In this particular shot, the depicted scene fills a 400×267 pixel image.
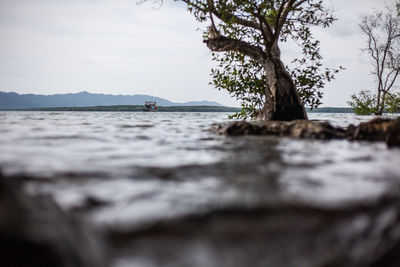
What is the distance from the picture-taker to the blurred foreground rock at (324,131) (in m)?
5.14

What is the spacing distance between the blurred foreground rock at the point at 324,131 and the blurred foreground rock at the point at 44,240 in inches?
180

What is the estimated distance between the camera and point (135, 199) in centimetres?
165

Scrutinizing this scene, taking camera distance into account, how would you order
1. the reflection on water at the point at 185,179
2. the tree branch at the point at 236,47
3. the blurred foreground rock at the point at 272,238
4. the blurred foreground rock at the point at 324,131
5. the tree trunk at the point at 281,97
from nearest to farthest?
the blurred foreground rock at the point at 272,238
the reflection on water at the point at 185,179
the blurred foreground rock at the point at 324,131
the tree trunk at the point at 281,97
the tree branch at the point at 236,47

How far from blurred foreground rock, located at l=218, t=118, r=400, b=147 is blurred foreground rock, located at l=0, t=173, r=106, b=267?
4.56 m

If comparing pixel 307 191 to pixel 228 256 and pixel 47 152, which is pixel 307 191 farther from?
pixel 47 152

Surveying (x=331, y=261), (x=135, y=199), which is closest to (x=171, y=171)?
(x=135, y=199)

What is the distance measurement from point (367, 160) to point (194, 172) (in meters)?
1.96

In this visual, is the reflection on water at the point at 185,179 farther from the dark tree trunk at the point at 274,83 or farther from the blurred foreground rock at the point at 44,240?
the dark tree trunk at the point at 274,83

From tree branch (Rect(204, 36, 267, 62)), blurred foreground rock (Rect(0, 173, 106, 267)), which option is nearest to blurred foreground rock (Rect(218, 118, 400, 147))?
blurred foreground rock (Rect(0, 173, 106, 267))

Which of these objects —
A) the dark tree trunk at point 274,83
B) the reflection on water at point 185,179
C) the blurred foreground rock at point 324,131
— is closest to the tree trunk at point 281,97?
the dark tree trunk at point 274,83

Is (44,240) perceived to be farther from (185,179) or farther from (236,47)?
(236,47)

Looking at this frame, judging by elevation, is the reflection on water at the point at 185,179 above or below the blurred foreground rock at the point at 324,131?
below

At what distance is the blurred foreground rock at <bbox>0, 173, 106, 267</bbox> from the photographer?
1156 millimetres

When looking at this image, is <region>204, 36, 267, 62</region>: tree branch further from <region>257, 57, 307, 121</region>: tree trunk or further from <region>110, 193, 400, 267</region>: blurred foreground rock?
<region>110, 193, 400, 267</region>: blurred foreground rock
